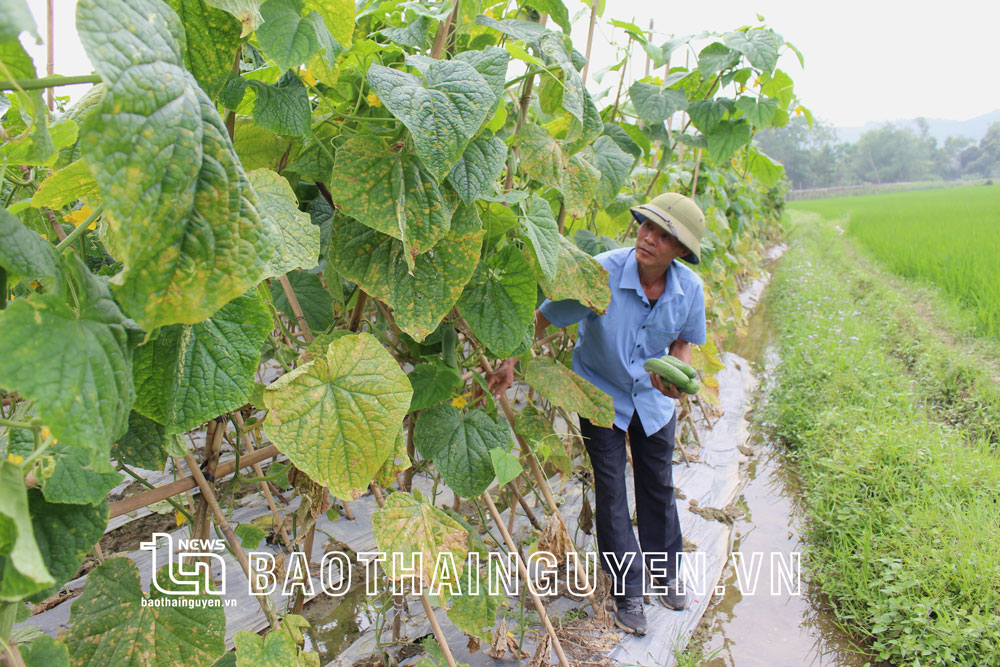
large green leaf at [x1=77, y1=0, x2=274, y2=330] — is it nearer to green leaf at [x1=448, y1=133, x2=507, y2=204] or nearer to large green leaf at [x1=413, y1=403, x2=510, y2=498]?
green leaf at [x1=448, y1=133, x2=507, y2=204]

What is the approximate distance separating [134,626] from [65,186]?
0.63 metres

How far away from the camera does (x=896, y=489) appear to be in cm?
289

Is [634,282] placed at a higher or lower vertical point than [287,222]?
lower

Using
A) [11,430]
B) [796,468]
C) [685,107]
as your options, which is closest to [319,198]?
[11,430]

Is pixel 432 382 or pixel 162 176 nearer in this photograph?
pixel 162 176

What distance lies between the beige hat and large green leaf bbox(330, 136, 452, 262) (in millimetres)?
1216

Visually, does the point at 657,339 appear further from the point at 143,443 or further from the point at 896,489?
the point at 143,443

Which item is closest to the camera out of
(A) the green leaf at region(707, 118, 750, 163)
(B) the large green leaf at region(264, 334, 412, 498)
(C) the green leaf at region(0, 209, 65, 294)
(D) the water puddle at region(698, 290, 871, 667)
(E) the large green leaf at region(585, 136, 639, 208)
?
(C) the green leaf at region(0, 209, 65, 294)

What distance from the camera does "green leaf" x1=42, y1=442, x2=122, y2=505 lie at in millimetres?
679

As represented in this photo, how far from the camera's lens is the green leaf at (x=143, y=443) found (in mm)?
885

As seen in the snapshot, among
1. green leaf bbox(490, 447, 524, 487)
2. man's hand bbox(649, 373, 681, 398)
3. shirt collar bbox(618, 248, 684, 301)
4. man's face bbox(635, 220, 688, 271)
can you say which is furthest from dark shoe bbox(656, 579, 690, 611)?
green leaf bbox(490, 447, 524, 487)

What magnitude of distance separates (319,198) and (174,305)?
77 centimetres

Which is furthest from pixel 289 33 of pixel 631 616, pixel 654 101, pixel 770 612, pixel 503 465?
pixel 770 612

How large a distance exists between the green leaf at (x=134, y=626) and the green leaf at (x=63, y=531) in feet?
0.65
